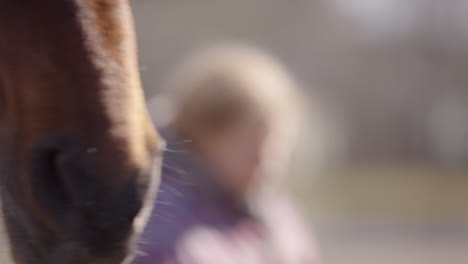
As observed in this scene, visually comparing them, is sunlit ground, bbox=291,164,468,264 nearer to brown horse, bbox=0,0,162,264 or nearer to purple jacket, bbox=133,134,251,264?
purple jacket, bbox=133,134,251,264

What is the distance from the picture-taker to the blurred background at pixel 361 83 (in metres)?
6.97

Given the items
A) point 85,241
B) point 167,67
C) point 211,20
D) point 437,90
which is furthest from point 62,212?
point 437,90

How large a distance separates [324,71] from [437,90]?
3.64ft

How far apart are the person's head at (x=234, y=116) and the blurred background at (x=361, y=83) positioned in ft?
14.5

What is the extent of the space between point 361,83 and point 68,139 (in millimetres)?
7002

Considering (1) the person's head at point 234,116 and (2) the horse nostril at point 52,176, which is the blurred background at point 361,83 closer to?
(1) the person's head at point 234,116

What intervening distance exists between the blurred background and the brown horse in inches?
209

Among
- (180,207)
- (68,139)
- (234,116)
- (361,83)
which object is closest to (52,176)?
(68,139)

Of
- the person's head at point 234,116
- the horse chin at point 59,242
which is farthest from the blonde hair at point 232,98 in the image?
the horse chin at point 59,242

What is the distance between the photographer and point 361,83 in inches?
313

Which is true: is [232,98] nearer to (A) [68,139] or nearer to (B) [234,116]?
(B) [234,116]

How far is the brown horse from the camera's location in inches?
41.8

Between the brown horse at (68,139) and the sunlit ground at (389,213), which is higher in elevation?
the brown horse at (68,139)

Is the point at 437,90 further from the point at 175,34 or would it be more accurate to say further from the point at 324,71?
the point at 175,34
